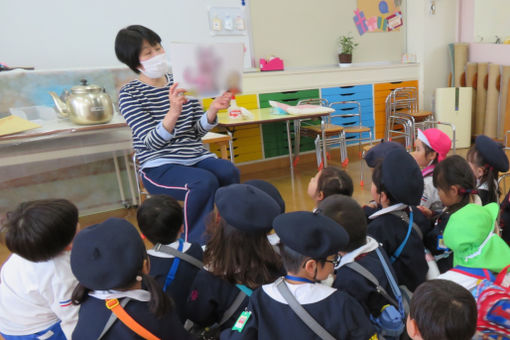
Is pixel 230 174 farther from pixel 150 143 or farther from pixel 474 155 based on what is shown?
pixel 474 155

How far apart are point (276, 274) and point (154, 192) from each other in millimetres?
983

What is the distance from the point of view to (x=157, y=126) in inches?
70.6

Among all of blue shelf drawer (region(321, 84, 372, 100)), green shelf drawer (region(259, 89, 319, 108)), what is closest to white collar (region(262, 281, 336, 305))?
green shelf drawer (region(259, 89, 319, 108))

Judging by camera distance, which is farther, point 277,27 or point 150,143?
point 277,27

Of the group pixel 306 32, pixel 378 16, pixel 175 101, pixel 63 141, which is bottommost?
pixel 63 141

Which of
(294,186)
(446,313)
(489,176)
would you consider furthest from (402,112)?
(446,313)

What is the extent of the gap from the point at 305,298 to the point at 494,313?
18.5 inches

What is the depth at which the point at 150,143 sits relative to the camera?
184 cm

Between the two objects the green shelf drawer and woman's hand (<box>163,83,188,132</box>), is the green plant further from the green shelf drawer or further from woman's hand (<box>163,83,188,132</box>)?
woman's hand (<box>163,83,188,132</box>)

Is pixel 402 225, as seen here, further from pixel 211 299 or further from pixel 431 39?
pixel 431 39

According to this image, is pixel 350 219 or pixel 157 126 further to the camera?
pixel 157 126

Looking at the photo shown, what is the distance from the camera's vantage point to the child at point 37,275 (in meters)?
1.11

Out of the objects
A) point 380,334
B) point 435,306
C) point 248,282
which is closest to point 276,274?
point 248,282

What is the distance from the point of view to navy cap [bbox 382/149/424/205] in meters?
1.32
